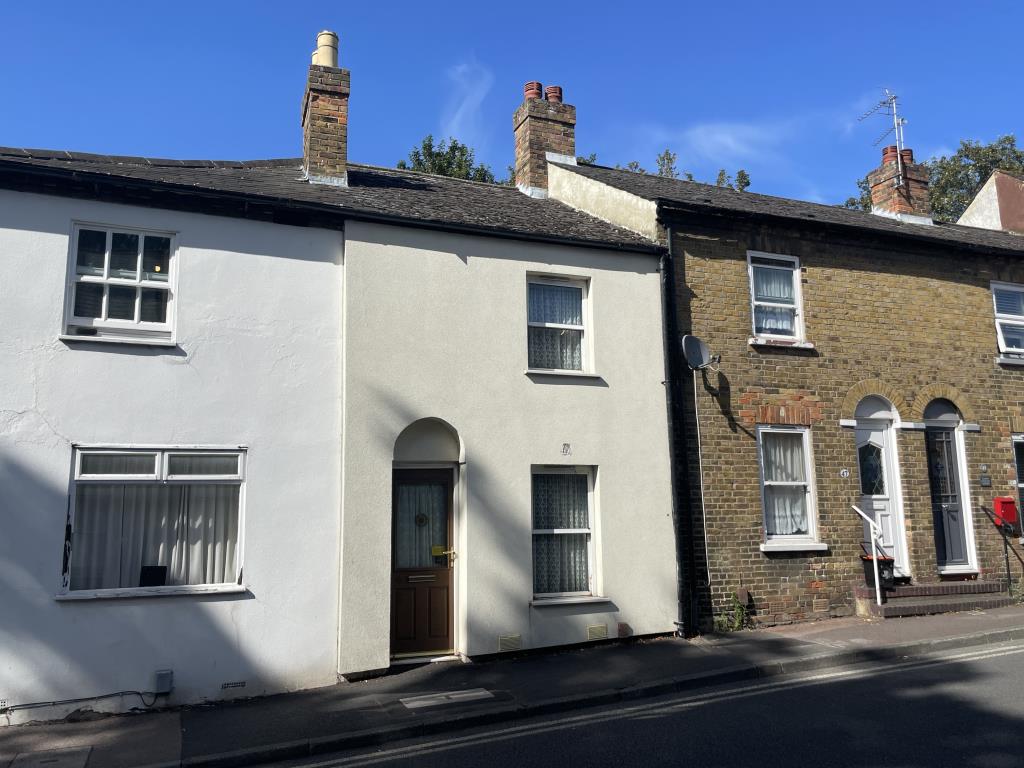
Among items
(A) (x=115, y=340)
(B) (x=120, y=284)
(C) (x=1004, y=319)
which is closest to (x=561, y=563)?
(A) (x=115, y=340)

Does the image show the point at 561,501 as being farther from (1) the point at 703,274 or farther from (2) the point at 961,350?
(2) the point at 961,350

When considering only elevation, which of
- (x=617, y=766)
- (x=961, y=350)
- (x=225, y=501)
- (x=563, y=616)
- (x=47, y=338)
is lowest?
(x=617, y=766)

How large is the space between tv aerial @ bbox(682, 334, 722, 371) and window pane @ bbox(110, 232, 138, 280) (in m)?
7.32

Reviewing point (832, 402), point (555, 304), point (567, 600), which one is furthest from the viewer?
point (832, 402)

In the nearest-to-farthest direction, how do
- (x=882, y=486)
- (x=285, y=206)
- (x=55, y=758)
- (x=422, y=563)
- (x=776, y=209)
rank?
1. (x=55, y=758)
2. (x=285, y=206)
3. (x=422, y=563)
4. (x=882, y=486)
5. (x=776, y=209)

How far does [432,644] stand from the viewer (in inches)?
416

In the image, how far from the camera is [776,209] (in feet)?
48.6

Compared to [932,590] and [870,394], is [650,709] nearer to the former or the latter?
[932,590]

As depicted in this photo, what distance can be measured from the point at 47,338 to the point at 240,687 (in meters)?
4.35

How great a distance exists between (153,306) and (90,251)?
90cm

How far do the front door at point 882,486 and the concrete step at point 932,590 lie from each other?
0.39 metres

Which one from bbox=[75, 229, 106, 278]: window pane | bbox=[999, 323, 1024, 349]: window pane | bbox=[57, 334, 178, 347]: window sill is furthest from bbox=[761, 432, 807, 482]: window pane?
bbox=[75, 229, 106, 278]: window pane

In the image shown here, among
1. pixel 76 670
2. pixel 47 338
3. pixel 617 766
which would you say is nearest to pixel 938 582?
pixel 617 766

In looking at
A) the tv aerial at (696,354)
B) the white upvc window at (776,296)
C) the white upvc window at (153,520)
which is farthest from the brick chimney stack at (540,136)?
the white upvc window at (153,520)
